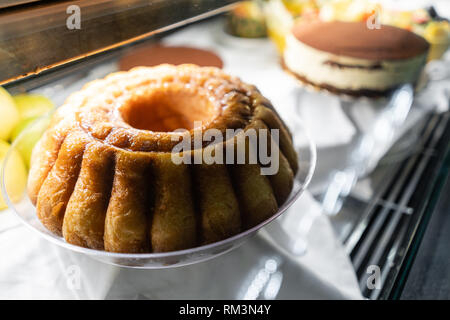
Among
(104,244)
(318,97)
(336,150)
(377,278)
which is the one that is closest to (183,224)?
(104,244)

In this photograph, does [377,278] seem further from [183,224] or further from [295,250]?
[183,224]

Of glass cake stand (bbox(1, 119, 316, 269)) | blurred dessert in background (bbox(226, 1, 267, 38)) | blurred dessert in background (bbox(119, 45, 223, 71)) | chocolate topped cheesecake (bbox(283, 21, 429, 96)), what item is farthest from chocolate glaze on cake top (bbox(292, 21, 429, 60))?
glass cake stand (bbox(1, 119, 316, 269))

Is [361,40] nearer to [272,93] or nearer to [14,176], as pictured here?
[272,93]

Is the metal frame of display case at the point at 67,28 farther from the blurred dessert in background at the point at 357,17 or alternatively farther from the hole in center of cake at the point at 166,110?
the blurred dessert in background at the point at 357,17

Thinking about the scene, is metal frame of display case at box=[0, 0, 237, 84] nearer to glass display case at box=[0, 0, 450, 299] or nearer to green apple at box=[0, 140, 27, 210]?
glass display case at box=[0, 0, 450, 299]

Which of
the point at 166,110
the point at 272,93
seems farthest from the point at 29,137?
the point at 272,93

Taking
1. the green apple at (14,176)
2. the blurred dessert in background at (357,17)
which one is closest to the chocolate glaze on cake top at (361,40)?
the blurred dessert in background at (357,17)
